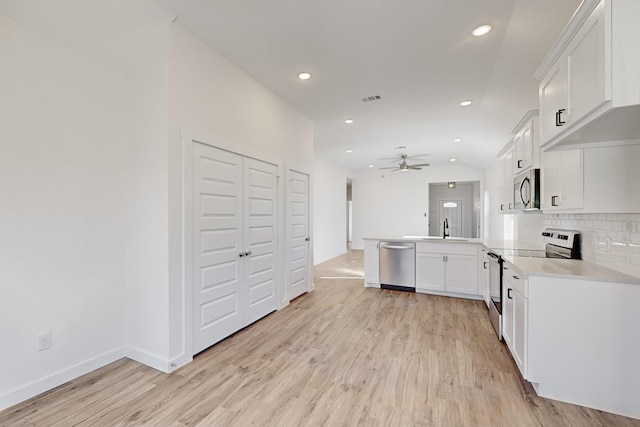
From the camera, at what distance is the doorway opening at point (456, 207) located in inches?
370

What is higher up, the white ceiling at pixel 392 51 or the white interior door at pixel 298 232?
the white ceiling at pixel 392 51

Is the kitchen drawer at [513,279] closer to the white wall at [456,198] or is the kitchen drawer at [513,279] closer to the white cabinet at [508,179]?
the white cabinet at [508,179]

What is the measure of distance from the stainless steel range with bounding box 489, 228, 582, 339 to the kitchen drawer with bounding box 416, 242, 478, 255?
3.25 ft

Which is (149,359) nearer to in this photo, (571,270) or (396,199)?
(571,270)

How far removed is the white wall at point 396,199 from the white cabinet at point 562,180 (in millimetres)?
6305

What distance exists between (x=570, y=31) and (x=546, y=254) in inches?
89.3

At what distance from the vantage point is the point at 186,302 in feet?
8.22

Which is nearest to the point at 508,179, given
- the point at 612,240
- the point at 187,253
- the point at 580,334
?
the point at 612,240

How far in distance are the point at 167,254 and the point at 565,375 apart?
3118mm

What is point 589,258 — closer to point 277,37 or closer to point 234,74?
point 277,37

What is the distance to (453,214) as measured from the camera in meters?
9.80

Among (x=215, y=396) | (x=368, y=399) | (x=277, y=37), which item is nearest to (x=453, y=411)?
(x=368, y=399)

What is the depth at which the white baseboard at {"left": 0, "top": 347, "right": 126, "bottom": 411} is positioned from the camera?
198 centimetres

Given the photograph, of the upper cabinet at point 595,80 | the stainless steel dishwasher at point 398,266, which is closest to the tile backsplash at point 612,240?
the upper cabinet at point 595,80
